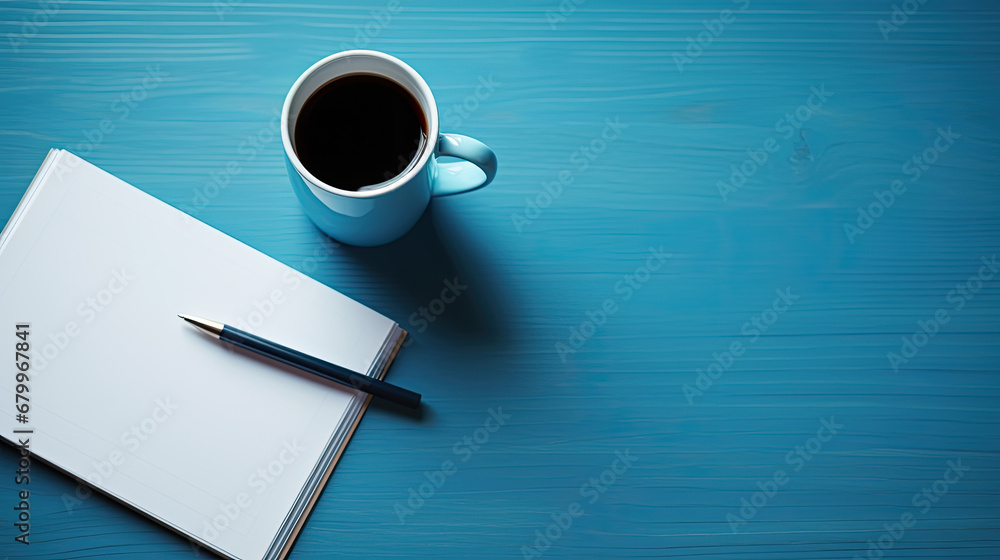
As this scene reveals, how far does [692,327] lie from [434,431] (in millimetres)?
291

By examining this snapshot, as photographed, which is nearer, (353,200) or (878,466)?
(353,200)

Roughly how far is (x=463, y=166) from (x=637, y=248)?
0.69 feet

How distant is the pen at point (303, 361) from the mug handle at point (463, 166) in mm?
194

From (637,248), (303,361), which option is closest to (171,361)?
(303,361)

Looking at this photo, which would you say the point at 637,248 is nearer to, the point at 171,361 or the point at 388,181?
the point at 388,181

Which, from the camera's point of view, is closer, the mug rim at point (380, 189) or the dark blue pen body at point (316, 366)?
the mug rim at point (380, 189)

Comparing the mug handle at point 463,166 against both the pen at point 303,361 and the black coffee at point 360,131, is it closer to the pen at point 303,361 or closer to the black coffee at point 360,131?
the black coffee at point 360,131

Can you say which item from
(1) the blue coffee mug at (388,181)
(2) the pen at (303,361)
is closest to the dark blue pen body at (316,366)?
(2) the pen at (303,361)

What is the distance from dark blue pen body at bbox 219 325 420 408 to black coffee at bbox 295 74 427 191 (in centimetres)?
17

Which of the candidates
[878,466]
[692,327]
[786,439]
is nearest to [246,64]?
[692,327]

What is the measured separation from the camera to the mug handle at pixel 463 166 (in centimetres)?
56

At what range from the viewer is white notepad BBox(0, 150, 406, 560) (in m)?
0.62

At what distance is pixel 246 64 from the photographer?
0.69 meters

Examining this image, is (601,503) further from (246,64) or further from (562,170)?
(246,64)
